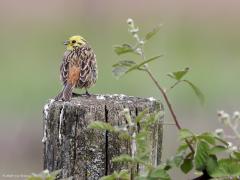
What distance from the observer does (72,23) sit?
696 inches

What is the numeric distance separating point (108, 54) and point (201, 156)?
41.5ft

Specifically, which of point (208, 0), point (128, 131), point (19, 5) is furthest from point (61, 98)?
point (208, 0)

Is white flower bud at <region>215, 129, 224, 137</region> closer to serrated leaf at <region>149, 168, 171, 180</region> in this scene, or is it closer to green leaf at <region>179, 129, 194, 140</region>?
green leaf at <region>179, 129, 194, 140</region>

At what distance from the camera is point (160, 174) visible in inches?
136

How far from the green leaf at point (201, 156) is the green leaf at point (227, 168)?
0.04 meters

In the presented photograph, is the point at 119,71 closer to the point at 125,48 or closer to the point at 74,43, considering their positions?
the point at 125,48

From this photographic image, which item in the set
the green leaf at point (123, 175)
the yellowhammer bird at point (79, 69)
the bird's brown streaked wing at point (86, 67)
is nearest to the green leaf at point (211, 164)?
the green leaf at point (123, 175)

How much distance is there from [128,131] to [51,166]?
1141 millimetres

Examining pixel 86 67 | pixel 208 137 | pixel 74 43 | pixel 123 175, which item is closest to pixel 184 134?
pixel 208 137

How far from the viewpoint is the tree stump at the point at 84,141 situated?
4.54 m

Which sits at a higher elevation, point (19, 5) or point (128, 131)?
point (19, 5)

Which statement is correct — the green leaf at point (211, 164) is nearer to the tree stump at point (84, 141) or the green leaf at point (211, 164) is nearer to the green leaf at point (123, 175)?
the green leaf at point (123, 175)

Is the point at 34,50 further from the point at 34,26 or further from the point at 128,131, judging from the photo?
the point at 128,131

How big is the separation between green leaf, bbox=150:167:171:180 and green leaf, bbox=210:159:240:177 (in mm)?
138
